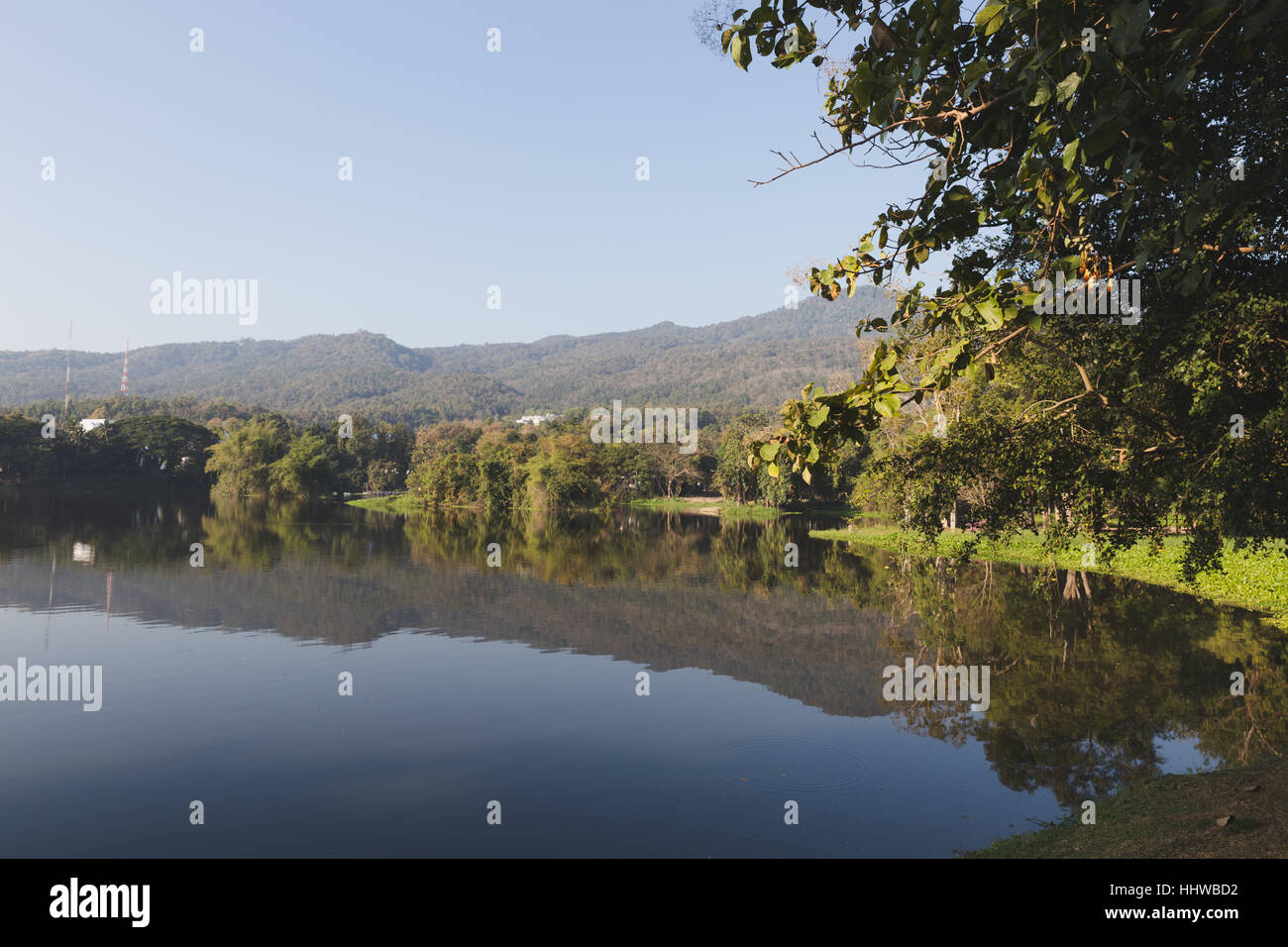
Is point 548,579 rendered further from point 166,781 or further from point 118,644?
point 166,781

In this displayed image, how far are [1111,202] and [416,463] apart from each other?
3893 inches

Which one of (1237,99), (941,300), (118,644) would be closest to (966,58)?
(941,300)

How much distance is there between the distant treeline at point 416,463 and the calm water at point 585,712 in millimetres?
41274

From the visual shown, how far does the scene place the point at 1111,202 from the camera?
36.1 feet

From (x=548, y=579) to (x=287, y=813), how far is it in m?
22.2

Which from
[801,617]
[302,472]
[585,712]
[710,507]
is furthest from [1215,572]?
[302,472]

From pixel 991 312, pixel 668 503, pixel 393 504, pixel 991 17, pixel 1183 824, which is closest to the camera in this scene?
pixel 991 17

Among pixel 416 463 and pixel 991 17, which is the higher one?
pixel 991 17

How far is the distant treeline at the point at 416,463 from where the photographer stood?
78.9 meters

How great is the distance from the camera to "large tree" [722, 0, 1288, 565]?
16.6 feet

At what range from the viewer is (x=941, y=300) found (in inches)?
267

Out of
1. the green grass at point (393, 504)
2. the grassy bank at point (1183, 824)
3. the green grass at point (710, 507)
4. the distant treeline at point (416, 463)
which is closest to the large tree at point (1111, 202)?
the grassy bank at point (1183, 824)

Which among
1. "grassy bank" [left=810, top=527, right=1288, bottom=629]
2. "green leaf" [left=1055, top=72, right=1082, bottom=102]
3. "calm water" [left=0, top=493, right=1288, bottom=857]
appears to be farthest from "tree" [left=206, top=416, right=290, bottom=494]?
"green leaf" [left=1055, top=72, right=1082, bottom=102]

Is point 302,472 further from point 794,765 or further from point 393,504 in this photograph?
point 794,765
